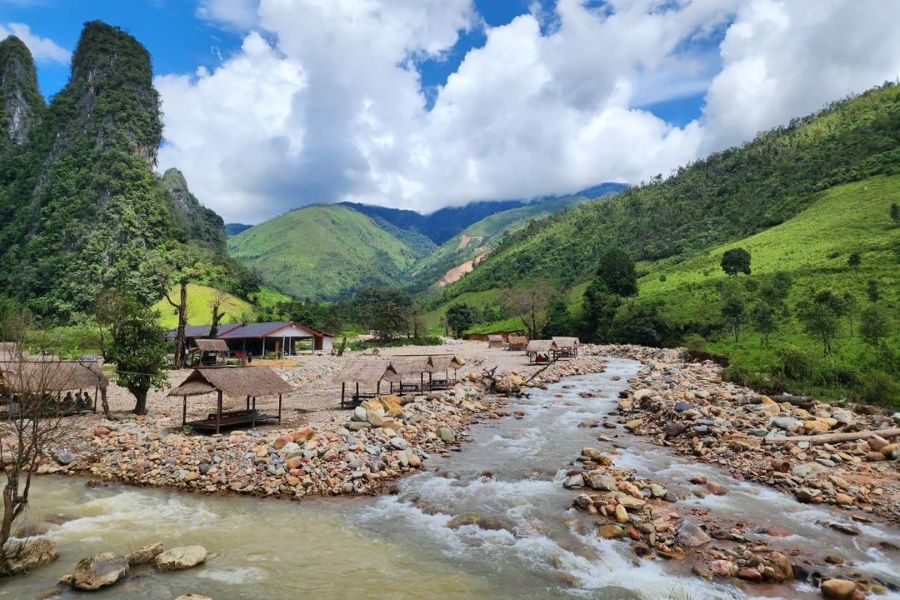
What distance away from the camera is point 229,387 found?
803 inches

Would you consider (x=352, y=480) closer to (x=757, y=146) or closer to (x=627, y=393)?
(x=627, y=393)

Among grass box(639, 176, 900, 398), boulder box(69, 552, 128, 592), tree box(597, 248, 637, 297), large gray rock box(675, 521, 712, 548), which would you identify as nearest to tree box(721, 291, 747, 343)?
grass box(639, 176, 900, 398)

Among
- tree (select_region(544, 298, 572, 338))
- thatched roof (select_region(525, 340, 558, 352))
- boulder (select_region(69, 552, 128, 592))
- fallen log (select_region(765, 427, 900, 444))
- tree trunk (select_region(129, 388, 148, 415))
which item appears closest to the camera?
boulder (select_region(69, 552, 128, 592))

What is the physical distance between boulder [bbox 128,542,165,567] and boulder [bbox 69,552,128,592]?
0.19m

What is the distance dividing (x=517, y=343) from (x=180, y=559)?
2532 inches

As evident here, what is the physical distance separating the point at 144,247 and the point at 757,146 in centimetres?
14716

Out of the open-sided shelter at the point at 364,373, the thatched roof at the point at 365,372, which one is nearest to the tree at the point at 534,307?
the open-sided shelter at the point at 364,373

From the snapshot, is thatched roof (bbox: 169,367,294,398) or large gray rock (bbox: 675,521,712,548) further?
thatched roof (bbox: 169,367,294,398)

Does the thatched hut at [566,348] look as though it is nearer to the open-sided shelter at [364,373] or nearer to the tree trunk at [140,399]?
the open-sided shelter at [364,373]

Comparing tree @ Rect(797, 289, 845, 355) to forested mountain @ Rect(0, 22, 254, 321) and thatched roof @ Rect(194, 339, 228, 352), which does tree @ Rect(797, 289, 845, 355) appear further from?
forested mountain @ Rect(0, 22, 254, 321)

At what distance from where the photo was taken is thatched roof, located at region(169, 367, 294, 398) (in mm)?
20125

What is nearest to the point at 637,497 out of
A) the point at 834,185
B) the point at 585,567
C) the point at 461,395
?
the point at 585,567

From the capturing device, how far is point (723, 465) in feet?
58.4

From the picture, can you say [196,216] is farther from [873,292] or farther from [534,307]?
[873,292]
